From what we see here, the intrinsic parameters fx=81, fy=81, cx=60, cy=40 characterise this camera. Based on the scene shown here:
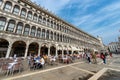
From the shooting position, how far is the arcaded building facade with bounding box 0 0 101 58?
1586 centimetres

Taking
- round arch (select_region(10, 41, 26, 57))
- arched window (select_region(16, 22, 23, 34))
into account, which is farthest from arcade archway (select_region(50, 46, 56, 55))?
arched window (select_region(16, 22, 23, 34))

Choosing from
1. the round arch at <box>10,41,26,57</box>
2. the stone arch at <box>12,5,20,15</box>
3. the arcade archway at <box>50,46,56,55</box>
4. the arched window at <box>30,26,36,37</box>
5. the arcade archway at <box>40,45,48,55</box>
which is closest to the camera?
the stone arch at <box>12,5,20,15</box>

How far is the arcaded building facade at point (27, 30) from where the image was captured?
52.0ft

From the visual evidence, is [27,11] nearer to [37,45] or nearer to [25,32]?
[25,32]

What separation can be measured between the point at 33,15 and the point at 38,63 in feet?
52.2

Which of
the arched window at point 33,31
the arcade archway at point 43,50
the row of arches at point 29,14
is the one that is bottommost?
the arcade archway at point 43,50

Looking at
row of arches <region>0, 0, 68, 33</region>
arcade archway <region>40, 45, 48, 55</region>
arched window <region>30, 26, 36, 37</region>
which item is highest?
row of arches <region>0, 0, 68, 33</region>

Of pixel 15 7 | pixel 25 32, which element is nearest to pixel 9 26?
pixel 25 32

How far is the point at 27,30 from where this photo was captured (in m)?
19.6

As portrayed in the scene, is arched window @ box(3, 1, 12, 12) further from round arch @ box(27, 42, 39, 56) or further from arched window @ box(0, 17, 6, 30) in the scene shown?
round arch @ box(27, 42, 39, 56)

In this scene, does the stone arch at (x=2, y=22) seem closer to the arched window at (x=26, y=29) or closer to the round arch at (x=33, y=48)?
the arched window at (x=26, y=29)

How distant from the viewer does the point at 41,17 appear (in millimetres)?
23484

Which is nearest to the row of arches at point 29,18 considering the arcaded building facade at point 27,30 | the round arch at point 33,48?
the arcaded building facade at point 27,30

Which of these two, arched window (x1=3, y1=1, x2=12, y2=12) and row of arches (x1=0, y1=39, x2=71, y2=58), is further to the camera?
row of arches (x1=0, y1=39, x2=71, y2=58)
